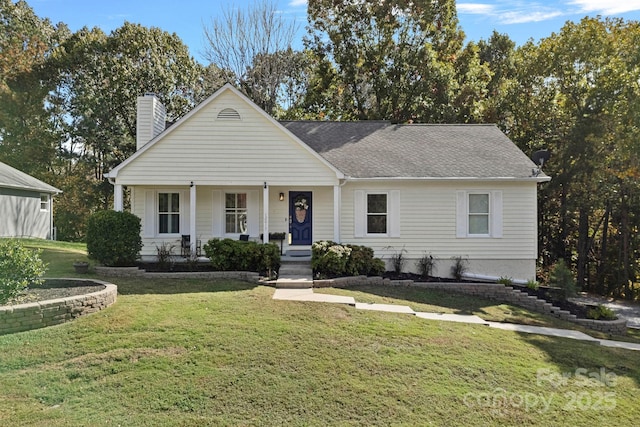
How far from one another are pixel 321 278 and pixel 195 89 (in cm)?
2474

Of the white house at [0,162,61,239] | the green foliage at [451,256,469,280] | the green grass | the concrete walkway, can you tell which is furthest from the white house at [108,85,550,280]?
the white house at [0,162,61,239]

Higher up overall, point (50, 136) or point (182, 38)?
point (182, 38)

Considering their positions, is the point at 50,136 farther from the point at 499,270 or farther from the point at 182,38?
the point at 499,270

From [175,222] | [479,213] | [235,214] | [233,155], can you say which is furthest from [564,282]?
[175,222]

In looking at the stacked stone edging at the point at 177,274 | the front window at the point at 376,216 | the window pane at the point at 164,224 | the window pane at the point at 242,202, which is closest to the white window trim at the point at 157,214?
the window pane at the point at 164,224

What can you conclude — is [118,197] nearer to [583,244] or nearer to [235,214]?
[235,214]

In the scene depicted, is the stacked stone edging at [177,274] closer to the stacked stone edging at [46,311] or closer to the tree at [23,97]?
the stacked stone edging at [46,311]

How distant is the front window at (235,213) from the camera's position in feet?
50.5

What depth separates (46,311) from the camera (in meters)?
7.30

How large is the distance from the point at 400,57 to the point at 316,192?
1500 cm

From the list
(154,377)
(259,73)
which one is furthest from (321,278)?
(259,73)

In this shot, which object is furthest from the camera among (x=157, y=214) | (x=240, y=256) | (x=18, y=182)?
(x=18, y=182)

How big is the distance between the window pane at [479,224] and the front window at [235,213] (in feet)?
25.9

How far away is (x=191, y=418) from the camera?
Answer: 4734mm
